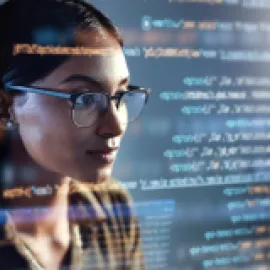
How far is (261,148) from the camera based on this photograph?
51.0 inches

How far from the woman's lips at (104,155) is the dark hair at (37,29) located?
202 millimetres

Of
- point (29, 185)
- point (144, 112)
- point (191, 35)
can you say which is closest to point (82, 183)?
point (29, 185)

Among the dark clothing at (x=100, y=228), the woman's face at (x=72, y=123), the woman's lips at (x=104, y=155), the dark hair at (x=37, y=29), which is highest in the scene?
the dark hair at (x=37, y=29)

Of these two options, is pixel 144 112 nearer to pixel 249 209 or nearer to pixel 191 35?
pixel 191 35

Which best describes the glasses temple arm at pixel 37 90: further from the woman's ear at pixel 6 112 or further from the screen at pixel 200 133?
the screen at pixel 200 133

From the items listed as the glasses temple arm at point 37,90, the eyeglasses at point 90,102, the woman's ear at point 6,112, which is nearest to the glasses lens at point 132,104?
the eyeglasses at point 90,102

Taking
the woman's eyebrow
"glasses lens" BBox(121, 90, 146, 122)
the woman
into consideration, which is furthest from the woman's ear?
"glasses lens" BBox(121, 90, 146, 122)

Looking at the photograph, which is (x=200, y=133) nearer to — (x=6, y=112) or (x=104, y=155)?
(x=104, y=155)

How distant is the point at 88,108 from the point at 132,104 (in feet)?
0.39

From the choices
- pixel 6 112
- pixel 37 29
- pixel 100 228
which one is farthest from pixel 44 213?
pixel 37 29

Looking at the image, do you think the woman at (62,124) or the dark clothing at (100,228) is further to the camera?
the dark clothing at (100,228)

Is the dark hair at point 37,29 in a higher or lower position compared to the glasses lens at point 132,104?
higher

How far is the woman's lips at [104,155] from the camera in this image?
1088mm

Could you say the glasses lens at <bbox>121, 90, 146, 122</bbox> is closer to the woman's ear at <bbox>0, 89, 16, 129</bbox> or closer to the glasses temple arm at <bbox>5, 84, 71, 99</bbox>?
the glasses temple arm at <bbox>5, 84, 71, 99</bbox>
